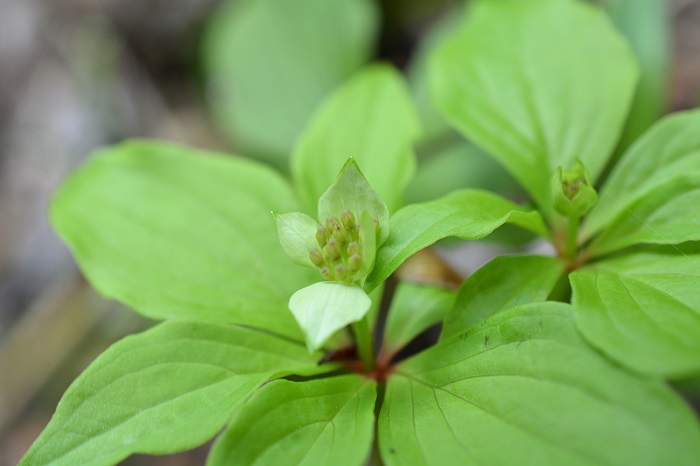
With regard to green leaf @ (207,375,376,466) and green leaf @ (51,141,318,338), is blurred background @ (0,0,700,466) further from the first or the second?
green leaf @ (207,375,376,466)

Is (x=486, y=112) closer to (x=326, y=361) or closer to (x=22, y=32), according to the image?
(x=326, y=361)

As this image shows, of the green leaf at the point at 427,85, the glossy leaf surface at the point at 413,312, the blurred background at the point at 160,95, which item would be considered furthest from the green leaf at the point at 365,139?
the green leaf at the point at 427,85

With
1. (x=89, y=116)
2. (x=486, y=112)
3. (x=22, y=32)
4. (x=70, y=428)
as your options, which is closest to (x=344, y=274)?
(x=70, y=428)

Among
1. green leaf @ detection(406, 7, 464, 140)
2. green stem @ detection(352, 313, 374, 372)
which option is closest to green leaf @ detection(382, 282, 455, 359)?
green stem @ detection(352, 313, 374, 372)

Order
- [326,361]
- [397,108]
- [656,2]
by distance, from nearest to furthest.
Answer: [326,361]
[397,108]
[656,2]

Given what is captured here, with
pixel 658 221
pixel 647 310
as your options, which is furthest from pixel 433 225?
pixel 658 221

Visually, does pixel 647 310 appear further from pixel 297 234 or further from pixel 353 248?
pixel 297 234

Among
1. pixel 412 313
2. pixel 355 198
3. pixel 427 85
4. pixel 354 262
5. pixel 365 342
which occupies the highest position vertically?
pixel 355 198
